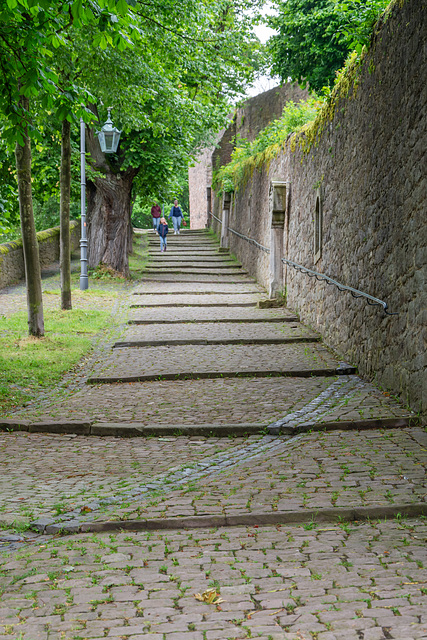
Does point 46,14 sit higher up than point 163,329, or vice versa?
point 46,14

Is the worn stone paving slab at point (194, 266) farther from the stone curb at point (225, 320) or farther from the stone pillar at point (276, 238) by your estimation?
the stone curb at point (225, 320)

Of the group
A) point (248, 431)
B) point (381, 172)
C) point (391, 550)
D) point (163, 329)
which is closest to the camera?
point (391, 550)

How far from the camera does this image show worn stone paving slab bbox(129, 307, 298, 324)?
12961mm

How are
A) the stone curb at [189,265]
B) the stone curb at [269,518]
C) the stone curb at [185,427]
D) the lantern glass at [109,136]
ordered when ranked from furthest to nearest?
the stone curb at [189,265] < the lantern glass at [109,136] < the stone curb at [185,427] < the stone curb at [269,518]

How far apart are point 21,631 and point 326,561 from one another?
5.02ft

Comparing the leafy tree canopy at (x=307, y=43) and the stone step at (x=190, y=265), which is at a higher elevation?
the leafy tree canopy at (x=307, y=43)

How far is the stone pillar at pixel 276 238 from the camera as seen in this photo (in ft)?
47.6

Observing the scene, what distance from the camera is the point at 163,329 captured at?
12.2m

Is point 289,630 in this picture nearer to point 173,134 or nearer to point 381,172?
point 381,172

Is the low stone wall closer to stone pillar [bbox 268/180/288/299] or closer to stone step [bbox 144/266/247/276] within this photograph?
stone step [bbox 144/266/247/276]

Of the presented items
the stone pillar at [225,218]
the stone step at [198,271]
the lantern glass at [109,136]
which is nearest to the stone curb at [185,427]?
the lantern glass at [109,136]

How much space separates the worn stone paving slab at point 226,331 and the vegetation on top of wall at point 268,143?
3878 millimetres

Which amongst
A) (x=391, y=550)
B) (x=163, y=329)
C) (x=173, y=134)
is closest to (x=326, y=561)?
(x=391, y=550)

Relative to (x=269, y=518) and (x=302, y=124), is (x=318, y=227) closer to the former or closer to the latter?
(x=302, y=124)
